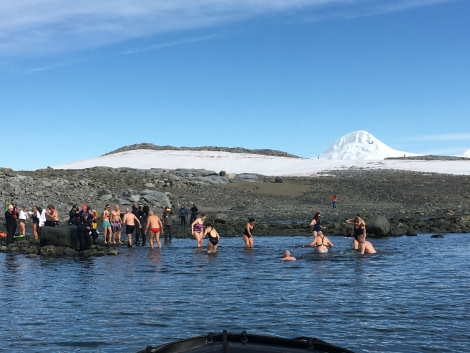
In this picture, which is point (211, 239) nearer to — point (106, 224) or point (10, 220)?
point (106, 224)

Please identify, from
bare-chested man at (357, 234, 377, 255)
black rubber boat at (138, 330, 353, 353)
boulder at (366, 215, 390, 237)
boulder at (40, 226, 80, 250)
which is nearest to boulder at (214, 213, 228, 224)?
boulder at (366, 215, 390, 237)

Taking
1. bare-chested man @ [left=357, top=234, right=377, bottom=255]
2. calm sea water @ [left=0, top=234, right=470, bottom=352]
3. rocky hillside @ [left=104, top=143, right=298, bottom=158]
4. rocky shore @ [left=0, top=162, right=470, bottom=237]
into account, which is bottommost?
calm sea water @ [left=0, top=234, right=470, bottom=352]

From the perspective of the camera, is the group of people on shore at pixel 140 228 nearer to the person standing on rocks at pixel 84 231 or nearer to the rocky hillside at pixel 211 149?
the person standing on rocks at pixel 84 231

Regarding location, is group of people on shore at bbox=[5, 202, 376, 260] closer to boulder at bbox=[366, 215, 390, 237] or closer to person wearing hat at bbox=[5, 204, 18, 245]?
person wearing hat at bbox=[5, 204, 18, 245]

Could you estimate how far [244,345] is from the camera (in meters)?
5.66

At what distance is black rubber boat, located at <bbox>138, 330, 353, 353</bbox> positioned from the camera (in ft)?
18.3

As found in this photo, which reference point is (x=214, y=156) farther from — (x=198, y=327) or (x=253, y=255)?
(x=198, y=327)

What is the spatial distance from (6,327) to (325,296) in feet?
26.6

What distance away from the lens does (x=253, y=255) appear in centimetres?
2730

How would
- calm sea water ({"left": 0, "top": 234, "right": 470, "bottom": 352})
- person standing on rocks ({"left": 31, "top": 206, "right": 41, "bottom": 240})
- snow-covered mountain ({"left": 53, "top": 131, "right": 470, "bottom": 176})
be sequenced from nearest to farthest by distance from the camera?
calm sea water ({"left": 0, "top": 234, "right": 470, "bottom": 352}) < person standing on rocks ({"left": 31, "top": 206, "right": 41, "bottom": 240}) < snow-covered mountain ({"left": 53, "top": 131, "right": 470, "bottom": 176})

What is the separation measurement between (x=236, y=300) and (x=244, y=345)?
11337 mm

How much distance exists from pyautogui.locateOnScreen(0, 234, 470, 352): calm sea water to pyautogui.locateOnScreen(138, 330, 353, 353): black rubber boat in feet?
21.9

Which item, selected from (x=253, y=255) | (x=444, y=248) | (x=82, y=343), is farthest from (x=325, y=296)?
(x=444, y=248)

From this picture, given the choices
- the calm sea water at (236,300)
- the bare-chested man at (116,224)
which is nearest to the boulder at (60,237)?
the calm sea water at (236,300)
